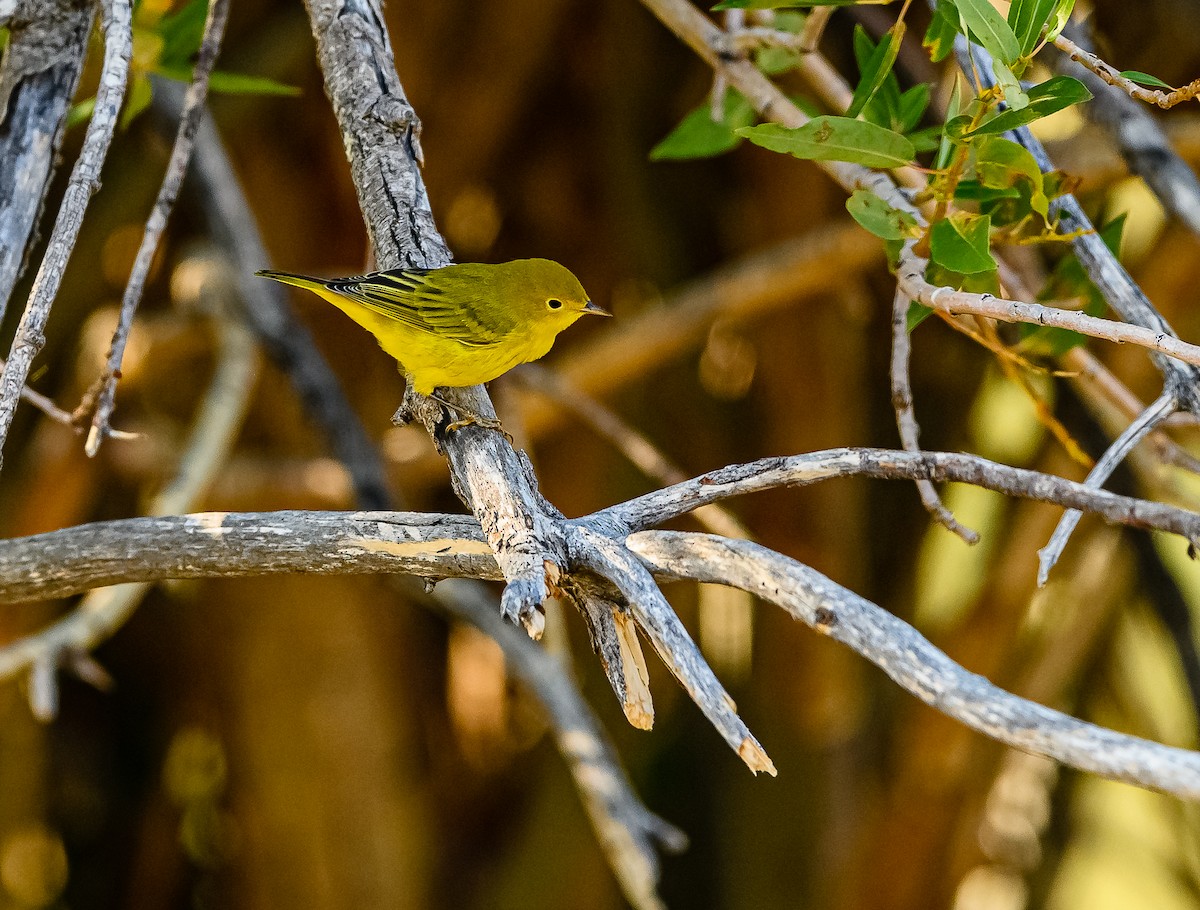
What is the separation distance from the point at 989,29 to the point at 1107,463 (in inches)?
18.3

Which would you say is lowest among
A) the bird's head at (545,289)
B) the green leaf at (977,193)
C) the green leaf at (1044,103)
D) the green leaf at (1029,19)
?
the green leaf at (977,193)

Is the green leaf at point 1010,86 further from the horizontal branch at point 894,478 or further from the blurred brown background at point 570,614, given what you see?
the blurred brown background at point 570,614

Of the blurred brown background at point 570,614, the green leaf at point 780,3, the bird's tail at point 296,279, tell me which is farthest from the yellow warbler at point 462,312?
the green leaf at point 780,3

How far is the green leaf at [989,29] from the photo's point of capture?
1144mm

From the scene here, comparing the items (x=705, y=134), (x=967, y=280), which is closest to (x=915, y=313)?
(x=967, y=280)

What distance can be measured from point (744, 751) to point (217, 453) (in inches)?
83.2

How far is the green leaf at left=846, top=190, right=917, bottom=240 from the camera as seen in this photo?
135 centimetres

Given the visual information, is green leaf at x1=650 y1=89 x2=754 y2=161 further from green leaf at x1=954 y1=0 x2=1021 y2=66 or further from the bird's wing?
green leaf at x1=954 y1=0 x2=1021 y2=66

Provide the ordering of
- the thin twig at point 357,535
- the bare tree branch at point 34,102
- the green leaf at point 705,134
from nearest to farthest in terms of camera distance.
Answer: the thin twig at point 357,535
the bare tree branch at point 34,102
the green leaf at point 705,134

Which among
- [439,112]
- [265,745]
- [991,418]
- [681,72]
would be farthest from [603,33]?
[265,745]

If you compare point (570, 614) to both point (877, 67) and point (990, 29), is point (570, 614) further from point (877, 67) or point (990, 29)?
point (990, 29)

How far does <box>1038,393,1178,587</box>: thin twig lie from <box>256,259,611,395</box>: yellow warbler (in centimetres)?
116

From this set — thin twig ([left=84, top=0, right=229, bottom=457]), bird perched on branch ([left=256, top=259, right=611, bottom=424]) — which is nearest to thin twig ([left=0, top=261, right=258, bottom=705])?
bird perched on branch ([left=256, top=259, right=611, bottom=424])

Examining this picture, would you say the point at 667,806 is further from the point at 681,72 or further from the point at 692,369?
the point at 681,72
